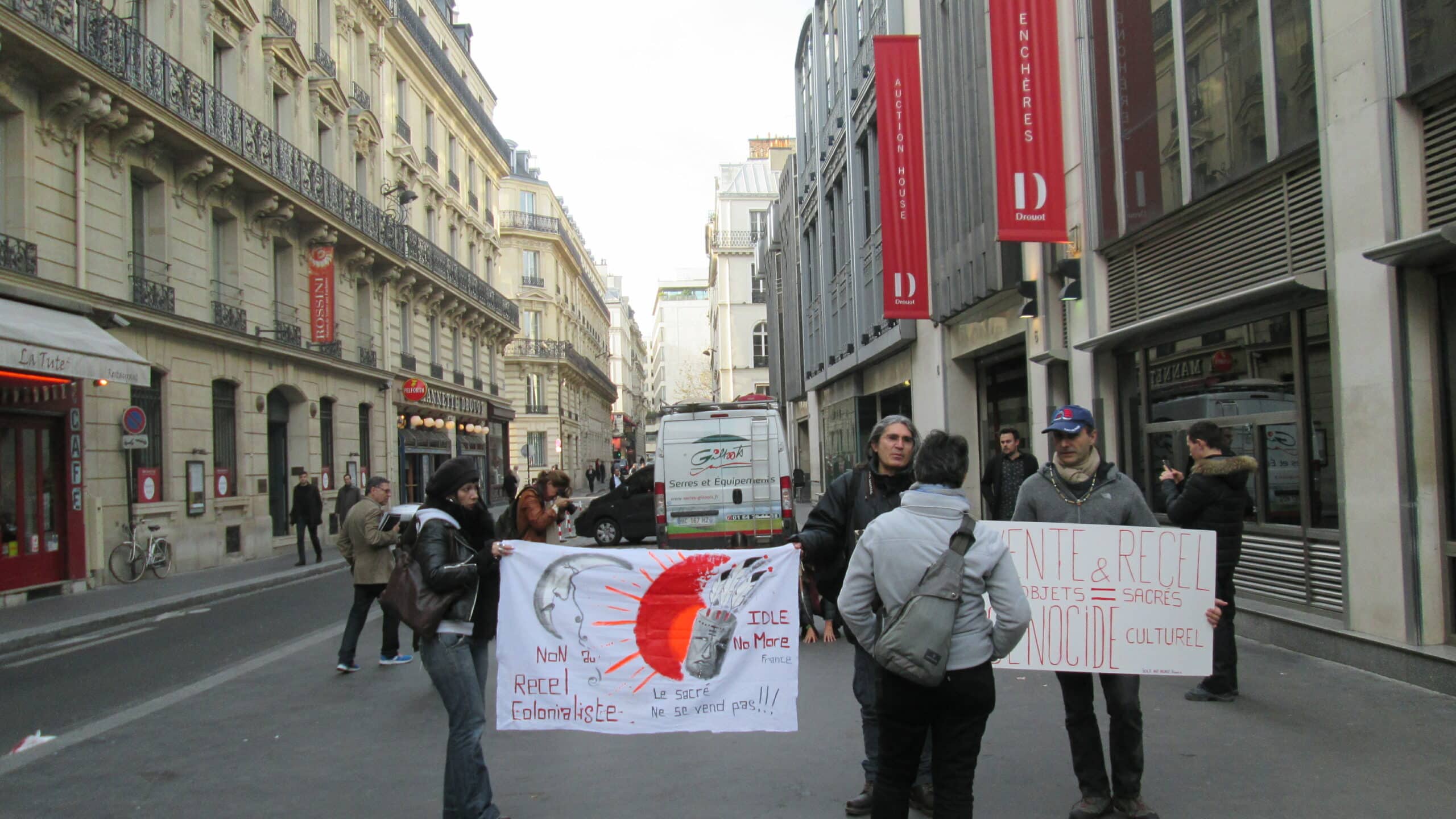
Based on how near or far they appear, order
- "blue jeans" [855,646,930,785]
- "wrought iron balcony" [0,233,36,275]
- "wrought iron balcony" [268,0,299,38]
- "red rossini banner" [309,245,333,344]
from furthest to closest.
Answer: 1. "red rossini banner" [309,245,333,344]
2. "wrought iron balcony" [268,0,299,38]
3. "wrought iron balcony" [0,233,36,275]
4. "blue jeans" [855,646,930,785]

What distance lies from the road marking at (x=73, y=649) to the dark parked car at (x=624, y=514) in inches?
403

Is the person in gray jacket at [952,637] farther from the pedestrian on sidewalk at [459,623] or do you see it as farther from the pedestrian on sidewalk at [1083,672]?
the pedestrian on sidewalk at [459,623]

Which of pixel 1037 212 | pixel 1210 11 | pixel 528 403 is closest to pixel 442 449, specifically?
pixel 528 403

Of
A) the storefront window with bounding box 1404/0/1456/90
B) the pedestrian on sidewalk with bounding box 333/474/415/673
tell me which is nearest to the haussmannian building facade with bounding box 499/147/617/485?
the pedestrian on sidewalk with bounding box 333/474/415/673

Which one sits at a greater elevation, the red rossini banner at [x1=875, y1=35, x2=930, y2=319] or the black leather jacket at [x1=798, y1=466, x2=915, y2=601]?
the red rossini banner at [x1=875, y1=35, x2=930, y2=319]

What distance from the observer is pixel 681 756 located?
5.68 meters

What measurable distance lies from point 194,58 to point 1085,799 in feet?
71.3

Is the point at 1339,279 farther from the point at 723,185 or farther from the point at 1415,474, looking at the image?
the point at 723,185

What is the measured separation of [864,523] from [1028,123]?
8.82 metres

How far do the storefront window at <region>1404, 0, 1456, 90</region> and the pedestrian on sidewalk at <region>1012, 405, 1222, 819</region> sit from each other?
13.0ft

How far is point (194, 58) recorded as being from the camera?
2000 centimetres

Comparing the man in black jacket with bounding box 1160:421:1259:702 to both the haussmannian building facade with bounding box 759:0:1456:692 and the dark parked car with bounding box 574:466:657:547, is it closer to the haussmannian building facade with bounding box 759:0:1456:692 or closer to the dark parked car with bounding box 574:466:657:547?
the haussmannian building facade with bounding box 759:0:1456:692

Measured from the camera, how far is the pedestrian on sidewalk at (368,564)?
336 inches

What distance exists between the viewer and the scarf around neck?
4777 mm
